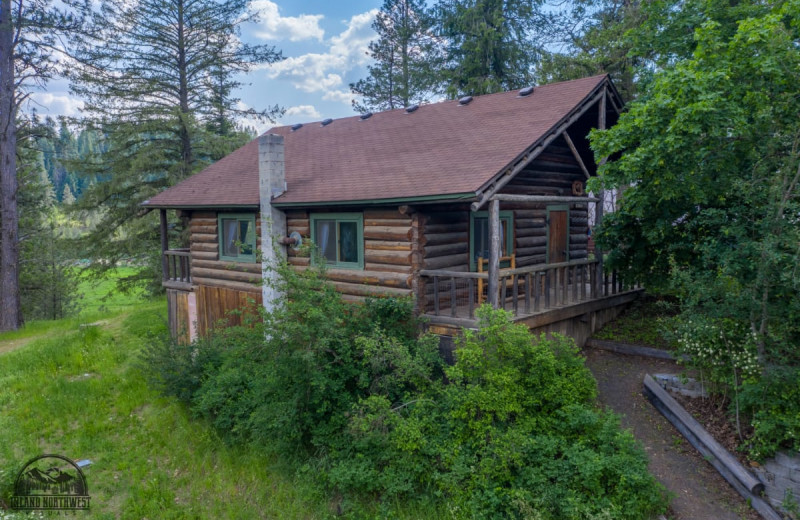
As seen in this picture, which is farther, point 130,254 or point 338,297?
point 130,254

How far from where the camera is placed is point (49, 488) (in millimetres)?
8891

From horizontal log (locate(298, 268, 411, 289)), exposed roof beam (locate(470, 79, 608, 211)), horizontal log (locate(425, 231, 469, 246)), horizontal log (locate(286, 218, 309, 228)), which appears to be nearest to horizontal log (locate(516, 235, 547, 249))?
horizontal log (locate(425, 231, 469, 246))

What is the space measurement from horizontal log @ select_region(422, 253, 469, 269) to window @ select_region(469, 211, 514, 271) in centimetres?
20

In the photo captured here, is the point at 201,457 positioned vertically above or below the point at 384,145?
below

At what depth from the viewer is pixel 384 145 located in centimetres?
1227

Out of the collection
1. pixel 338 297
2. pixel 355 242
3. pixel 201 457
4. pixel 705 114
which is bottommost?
pixel 201 457

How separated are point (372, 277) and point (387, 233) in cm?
94

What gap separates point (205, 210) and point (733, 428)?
12.5 metres

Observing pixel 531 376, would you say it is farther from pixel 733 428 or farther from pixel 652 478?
pixel 733 428

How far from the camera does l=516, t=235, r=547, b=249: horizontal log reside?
11.3 meters

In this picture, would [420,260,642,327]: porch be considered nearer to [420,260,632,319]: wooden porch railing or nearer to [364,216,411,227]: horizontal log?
[420,260,632,319]: wooden porch railing

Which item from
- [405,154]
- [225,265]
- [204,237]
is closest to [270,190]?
[225,265]

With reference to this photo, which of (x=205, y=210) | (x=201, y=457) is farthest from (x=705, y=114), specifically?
(x=205, y=210)

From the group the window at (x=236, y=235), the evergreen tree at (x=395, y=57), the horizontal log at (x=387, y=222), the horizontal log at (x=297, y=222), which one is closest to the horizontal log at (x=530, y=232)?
the horizontal log at (x=387, y=222)
